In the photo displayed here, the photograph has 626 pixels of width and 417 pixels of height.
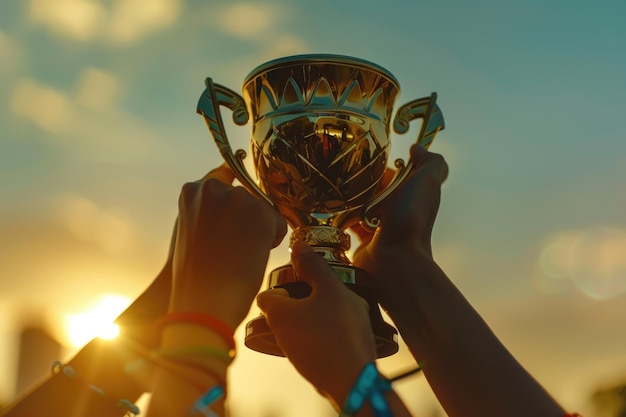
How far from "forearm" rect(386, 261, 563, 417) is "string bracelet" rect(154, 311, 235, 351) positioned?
2.41 ft

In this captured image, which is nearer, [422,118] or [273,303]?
[273,303]

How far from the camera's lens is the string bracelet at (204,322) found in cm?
156

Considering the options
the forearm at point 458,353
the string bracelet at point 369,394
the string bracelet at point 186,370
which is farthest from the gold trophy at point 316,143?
the string bracelet at point 186,370

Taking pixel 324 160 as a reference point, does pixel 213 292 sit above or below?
below

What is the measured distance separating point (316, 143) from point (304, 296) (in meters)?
0.43

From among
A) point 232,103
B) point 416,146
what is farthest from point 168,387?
point 416,146

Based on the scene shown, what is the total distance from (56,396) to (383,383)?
0.72m

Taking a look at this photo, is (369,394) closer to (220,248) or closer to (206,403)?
(206,403)

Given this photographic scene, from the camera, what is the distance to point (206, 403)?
1.44 meters

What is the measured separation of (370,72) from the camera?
242 cm

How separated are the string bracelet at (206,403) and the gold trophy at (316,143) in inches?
32.3

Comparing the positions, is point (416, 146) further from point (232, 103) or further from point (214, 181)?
point (214, 181)

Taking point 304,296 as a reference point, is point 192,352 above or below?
below

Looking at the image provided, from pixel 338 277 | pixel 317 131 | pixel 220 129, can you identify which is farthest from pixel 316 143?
pixel 338 277
